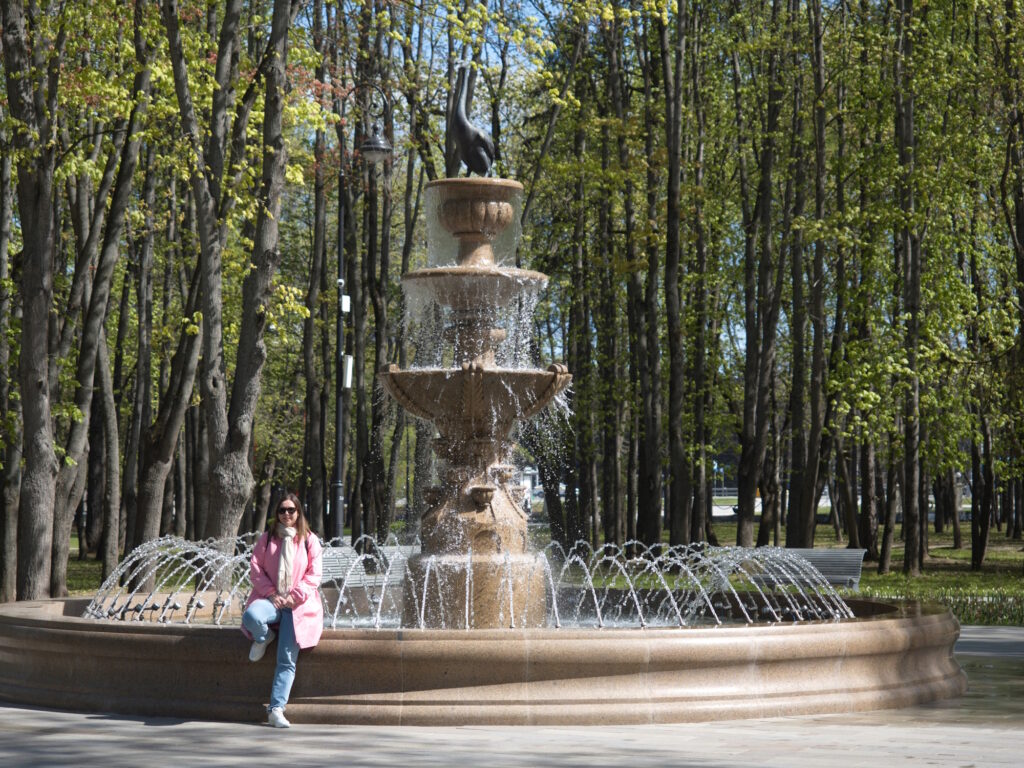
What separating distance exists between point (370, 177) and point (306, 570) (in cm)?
2018

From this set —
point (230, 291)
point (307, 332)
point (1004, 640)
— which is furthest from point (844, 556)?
point (230, 291)

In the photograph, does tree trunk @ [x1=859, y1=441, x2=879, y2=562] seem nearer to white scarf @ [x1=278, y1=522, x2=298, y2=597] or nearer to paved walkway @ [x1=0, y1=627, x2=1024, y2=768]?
paved walkway @ [x1=0, y1=627, x2=1024, y2=768]

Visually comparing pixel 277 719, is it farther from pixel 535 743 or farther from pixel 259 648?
pixel 535 743

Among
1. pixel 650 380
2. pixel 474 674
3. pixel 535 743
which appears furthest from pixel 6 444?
pixel 650 380

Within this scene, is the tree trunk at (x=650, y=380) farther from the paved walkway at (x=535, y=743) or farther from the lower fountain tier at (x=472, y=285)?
the paved walkway at (x=535, y=743)

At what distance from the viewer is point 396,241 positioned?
1766 inches

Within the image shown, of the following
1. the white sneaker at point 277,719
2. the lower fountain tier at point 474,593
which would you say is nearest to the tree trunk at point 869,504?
the lower fountain tier at point 474,593

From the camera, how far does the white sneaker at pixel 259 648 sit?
8945 mm

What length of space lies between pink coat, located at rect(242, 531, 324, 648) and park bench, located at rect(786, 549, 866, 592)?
1139cm

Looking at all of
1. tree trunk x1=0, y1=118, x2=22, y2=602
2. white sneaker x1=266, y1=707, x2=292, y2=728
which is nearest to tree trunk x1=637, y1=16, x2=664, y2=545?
tree trunk x1=0, y1=118, x2=22, y2=602

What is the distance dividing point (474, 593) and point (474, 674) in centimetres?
335

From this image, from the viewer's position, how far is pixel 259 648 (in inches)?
352

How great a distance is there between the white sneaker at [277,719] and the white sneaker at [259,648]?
0.36 metres

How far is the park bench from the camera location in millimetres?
19312
